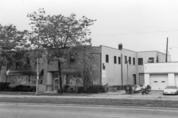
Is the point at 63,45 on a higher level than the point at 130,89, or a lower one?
higher

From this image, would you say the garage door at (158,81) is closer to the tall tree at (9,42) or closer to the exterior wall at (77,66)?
the exterior wall at (77,66)

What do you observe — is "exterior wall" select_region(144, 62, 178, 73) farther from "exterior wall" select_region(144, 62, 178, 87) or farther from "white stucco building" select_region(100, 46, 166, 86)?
"white stucco building" select_region(100, 46, 166, 86)

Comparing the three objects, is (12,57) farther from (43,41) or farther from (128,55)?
(128,55)

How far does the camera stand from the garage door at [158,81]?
5399 centimetres

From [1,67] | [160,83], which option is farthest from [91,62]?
[1,67]

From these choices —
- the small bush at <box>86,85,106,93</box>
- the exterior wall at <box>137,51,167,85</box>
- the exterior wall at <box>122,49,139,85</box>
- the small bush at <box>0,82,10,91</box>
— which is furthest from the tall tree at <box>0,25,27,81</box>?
the exterior wall at <box>137,51,167,85</box>

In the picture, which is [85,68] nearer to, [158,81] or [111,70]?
[111,70]

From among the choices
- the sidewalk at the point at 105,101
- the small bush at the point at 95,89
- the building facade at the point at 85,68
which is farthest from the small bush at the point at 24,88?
the sidewalk at the point at 105,101

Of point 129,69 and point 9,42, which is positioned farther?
point 129,69

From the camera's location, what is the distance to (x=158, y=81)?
2151 inches

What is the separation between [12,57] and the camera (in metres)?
54.5

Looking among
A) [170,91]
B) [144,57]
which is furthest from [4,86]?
[170,91]

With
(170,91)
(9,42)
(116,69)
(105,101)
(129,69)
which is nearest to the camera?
(105,101)

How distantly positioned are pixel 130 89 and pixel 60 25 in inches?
512
